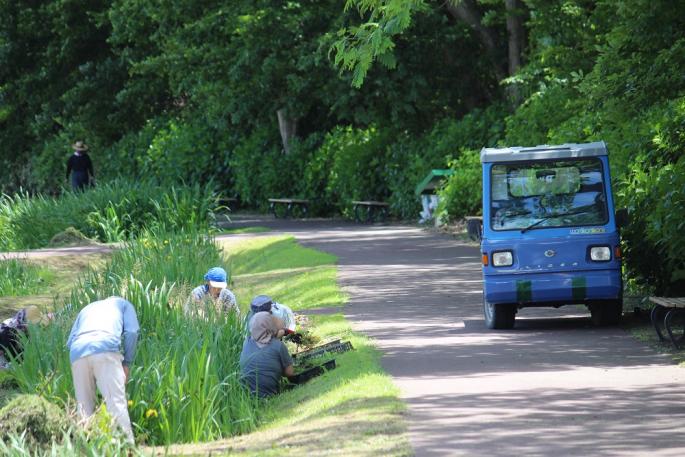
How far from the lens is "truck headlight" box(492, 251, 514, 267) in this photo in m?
14.9

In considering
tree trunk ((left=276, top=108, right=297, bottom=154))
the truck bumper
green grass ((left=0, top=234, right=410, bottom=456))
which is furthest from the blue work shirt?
tree trunk ((left=276, top=108, right=297, bottom=154))

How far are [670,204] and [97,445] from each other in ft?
22.1

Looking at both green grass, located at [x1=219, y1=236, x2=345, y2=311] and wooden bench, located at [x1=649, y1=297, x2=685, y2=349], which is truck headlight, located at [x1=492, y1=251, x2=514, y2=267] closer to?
wooden bench, located at [x1=649, y1=297, x2=685, y2=349]

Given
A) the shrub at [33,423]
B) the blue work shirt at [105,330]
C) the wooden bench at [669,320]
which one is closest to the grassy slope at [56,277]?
the blue work shirt at [105,330]

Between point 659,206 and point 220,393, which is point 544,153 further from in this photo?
point 220,393

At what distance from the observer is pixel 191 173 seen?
47000 mm

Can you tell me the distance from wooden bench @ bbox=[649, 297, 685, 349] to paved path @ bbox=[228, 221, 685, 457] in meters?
0.29

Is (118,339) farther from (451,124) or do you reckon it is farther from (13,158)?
(13,158)

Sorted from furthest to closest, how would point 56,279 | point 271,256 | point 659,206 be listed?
point 271,256 < point 56,279 < point 659,206

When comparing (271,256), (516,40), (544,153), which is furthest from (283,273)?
(516,40)

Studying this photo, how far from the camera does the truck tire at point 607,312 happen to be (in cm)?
1512

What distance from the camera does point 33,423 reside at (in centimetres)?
1059

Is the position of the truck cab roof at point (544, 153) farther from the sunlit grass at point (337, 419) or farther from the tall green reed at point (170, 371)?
the tall green reed at point (170, 371)

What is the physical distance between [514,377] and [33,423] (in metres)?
3.81
